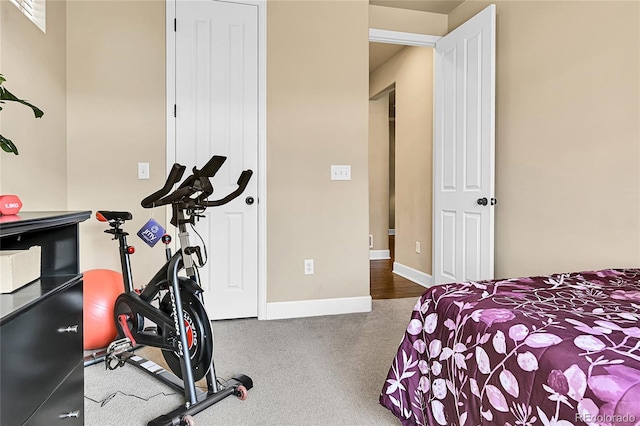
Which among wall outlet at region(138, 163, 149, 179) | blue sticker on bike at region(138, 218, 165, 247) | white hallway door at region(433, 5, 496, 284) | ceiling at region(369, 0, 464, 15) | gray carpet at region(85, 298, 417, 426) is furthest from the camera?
ceiling at region(369, 0, 464, 15)

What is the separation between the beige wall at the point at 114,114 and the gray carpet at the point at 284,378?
980mm

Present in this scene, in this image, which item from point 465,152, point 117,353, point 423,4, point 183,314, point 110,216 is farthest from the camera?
point 423,4

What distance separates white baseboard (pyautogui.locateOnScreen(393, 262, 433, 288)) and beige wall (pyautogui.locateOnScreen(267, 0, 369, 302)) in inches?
47.8

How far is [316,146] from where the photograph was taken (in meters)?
3.27

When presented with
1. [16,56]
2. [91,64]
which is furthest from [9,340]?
[91,64]

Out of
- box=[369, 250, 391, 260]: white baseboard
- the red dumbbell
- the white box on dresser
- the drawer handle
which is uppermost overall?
the red dumbbell

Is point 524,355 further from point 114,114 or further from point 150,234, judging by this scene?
point 114,114

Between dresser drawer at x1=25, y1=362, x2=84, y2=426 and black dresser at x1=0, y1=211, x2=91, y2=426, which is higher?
black dresser at x1=0, y1=211, x2=91, y2=426

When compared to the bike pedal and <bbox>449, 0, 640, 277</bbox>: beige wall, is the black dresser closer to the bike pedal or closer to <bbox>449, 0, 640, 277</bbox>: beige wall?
the bike pedal

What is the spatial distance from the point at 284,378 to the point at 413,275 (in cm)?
285

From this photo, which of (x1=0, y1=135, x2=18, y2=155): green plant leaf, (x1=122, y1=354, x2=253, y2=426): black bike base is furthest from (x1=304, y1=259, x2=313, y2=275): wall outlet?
(x1=0, y1=135, x2=18, y2=155): green plant leaf

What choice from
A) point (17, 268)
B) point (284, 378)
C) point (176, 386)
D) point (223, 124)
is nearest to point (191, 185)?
point (17, 268)

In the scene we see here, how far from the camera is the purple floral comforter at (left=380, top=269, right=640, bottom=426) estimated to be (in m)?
0.87

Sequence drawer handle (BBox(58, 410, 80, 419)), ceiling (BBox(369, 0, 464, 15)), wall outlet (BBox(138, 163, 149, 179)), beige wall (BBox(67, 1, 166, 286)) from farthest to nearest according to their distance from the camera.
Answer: ceiling (BBox(369, 0, 464, 15))
wall outlet (BBox(138, 163, 149, 179))
beige wall (BBox(67, 1, 166, 286))
drawer handle (BBox(58, 410, 80, 419))
